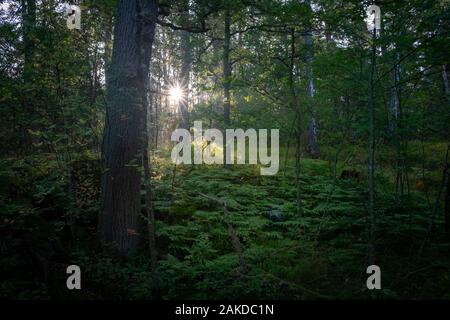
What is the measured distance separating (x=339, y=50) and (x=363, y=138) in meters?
2.78

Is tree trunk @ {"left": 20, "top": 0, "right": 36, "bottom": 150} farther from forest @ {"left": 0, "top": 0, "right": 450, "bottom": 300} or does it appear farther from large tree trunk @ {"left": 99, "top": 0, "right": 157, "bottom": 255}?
large tree trunk @ {"left": 99, "top": 0, "right": 157, "bottom": 255}

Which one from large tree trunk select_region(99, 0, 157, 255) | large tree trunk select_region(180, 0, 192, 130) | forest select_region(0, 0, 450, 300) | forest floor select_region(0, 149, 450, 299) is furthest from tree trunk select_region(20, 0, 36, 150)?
large tree trunk select_region(180, 0, 192, 130)

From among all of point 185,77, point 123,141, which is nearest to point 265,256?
point 123,141

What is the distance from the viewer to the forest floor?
4.65 metres

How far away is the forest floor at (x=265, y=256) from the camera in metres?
4.65

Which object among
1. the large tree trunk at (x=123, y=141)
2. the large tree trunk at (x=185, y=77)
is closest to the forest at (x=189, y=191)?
the large tree trunk at (x=123, y=141)

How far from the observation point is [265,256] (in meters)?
5.66

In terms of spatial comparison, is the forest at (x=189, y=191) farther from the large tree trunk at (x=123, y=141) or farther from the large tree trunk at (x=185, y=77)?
the large tree trunk at (x=185, y=77)

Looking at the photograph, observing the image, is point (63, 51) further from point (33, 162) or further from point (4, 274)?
point (4, 274)

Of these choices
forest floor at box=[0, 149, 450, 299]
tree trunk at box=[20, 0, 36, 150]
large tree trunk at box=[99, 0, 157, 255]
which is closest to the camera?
forest floor at box=[0, 149, 450, 299]

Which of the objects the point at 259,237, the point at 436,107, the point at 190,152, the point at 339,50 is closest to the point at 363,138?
the point at 436,107
